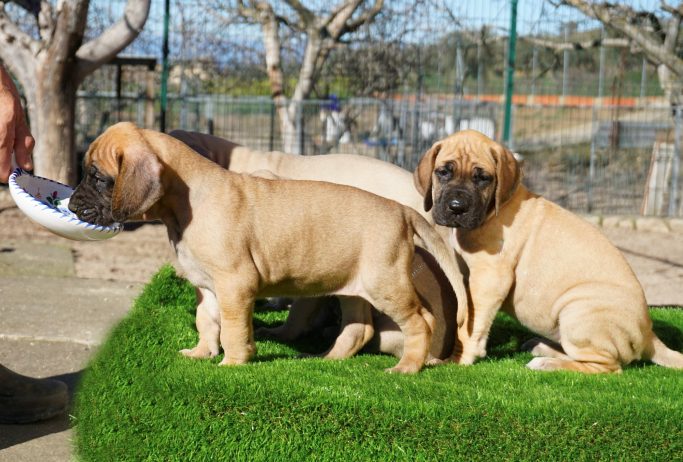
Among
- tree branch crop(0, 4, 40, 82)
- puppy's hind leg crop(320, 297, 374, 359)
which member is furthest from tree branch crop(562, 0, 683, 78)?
puppy's hind leg crop(320, 297, 374, 359)

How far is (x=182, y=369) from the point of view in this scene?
14.4 feet

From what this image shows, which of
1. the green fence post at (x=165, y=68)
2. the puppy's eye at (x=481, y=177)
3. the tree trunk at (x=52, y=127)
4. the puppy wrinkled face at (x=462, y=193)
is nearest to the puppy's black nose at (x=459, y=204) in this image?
the puppy wrinkled face at (x=462, y=193)

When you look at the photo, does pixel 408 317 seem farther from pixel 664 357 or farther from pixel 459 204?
pixel 664 357

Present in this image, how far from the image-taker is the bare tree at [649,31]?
13.0 meters

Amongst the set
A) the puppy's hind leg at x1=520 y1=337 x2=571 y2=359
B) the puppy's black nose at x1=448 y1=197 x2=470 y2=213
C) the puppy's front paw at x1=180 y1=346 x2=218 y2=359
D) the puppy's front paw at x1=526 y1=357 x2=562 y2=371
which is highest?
the puppy's black nose at x1=448 y1=197 x2=470 y2=213

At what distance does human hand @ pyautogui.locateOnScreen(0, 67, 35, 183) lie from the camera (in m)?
4.45

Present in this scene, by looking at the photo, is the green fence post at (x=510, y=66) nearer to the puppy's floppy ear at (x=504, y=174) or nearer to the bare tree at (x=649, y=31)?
the bare tree at (x=649, y=31)

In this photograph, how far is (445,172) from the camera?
536 centimetres

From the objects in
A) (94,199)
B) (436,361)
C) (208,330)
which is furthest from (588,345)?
(94,199)

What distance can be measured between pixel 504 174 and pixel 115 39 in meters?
6.80

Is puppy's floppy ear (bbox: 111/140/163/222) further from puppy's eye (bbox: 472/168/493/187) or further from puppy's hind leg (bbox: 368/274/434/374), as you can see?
puppy's eye (bbox: 472/168/493/187)

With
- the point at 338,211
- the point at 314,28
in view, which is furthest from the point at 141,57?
the point at 338,211

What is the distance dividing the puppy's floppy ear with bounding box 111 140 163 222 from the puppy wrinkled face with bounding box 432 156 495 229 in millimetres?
1695

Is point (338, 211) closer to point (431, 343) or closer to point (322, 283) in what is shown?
point (322, 283)
